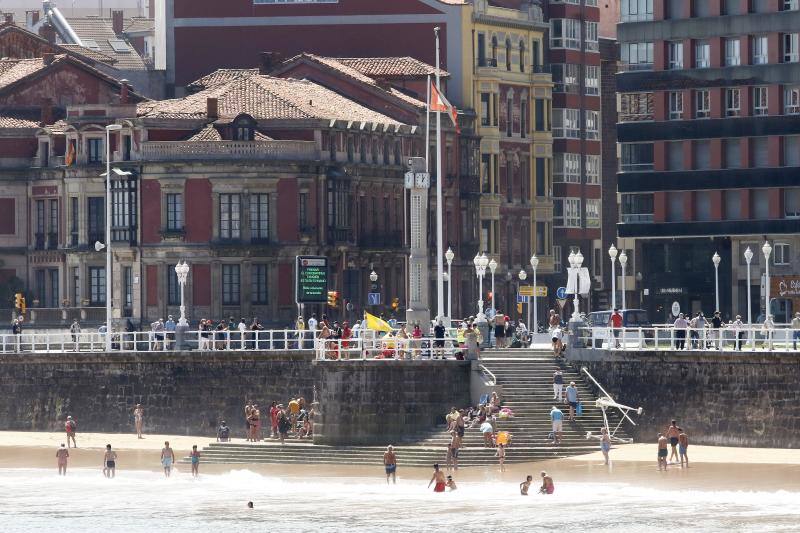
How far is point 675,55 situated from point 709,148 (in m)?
4.66

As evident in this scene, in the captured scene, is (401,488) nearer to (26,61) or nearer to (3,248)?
(3,248)

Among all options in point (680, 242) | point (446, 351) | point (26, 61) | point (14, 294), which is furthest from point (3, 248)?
point (446, 351)

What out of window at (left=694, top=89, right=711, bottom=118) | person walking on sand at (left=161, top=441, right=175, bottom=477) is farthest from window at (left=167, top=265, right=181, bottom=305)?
person walking on sand at (left=161, top=441, right=175, bottom=477)

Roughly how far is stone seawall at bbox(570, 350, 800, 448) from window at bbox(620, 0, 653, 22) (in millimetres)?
→ 43405

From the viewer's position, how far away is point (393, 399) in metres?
99.2

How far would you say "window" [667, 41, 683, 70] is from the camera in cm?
A: 14050

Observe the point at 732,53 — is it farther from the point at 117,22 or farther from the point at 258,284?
the point at 117,22

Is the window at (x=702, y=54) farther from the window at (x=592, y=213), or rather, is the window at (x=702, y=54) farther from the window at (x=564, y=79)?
the window at (x=592, y=213)

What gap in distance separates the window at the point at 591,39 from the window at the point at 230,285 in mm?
36604

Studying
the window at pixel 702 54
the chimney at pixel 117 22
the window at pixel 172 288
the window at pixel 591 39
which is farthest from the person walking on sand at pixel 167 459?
the chimney at pixel 117 22

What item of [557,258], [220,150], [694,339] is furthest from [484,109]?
[694,339]

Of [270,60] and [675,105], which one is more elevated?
[270,60]

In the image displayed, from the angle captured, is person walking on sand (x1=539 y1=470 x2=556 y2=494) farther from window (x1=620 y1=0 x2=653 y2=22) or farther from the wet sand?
window (x1=620 y1=0 x2=653 y2=22)

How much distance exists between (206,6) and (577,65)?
2172 centimetres
